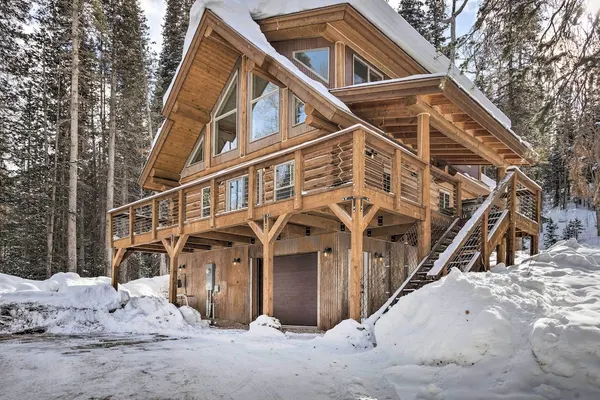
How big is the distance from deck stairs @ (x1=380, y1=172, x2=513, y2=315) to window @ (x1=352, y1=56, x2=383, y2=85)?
169 inches

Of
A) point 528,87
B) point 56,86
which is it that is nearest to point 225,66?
point 528,87

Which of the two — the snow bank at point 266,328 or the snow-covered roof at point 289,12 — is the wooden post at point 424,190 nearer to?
the snow-covered roof at point 289,12

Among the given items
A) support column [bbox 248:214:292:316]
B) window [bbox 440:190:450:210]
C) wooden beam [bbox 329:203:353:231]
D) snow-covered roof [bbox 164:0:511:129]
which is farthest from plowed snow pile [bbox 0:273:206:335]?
window [bbox 440:190:450:210]

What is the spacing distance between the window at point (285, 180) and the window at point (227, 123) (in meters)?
3.53

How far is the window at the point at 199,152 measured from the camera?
46.0ft

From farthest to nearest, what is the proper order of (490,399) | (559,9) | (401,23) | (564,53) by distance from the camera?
1. (401,23)
2. (564,53)
3. (559,9)
4. (490,399)

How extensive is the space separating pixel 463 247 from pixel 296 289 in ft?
14.1

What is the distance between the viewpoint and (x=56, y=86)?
2252 centimetres

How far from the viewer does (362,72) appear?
11414mm

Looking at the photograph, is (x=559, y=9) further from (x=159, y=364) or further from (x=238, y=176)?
(x=238, y=176)

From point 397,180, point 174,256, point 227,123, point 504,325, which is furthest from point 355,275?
point 227,123

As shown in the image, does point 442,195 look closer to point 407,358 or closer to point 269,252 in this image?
point 269,252

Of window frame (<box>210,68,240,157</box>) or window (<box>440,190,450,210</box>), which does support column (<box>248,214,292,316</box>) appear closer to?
window frame (<box>210,68,240,157</box>)

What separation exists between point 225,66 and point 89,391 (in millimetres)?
10488
